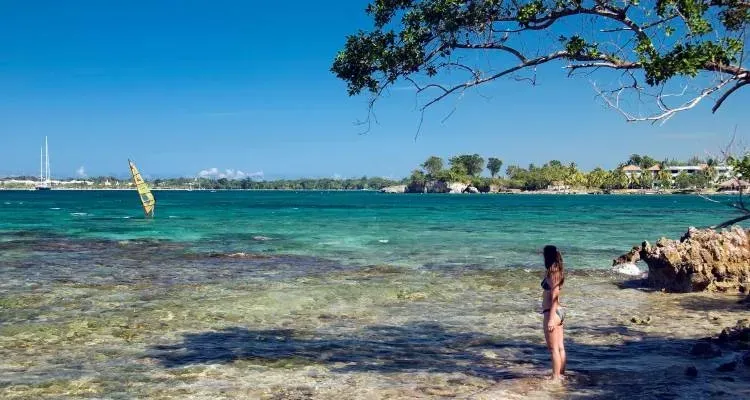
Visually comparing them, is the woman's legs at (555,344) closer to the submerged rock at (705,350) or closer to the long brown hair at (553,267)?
the long brown hair at (553,267)

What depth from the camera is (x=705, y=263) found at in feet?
60.4

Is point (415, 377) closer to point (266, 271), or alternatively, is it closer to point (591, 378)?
point (591, 378)

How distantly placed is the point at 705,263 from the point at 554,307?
37.3ft

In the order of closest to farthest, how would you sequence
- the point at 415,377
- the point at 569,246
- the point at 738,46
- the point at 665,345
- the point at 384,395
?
the point at 738,46
the point at 384,395
the point at 415,377
the point at 665,345
the point at 569,246

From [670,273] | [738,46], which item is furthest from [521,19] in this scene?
[670,273]

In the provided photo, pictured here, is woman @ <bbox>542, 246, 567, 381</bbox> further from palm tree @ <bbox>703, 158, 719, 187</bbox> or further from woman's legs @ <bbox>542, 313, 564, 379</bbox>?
palm tree @ <bbox>703, 158, 719, 187</bbox>

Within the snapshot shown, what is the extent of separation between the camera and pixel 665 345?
1223 cm

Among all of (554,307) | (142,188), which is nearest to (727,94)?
(554,307)

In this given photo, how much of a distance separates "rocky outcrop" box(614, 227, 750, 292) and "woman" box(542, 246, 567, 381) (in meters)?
10.6

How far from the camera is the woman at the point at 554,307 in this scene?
360 inches

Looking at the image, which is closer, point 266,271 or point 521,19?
point 521,19

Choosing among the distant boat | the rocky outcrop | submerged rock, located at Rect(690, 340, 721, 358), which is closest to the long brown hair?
submerged rock, located at Rect(690, 340, 721, 358)

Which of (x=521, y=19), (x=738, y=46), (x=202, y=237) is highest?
(x=521, y=19)

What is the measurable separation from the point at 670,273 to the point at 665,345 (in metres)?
7.42
